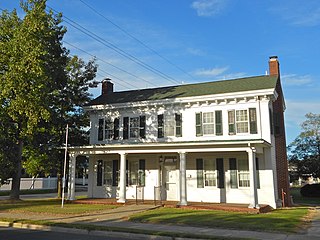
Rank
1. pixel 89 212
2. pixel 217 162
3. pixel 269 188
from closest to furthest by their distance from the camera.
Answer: pixel 89 212
pixel 269 188
pixel 217 162

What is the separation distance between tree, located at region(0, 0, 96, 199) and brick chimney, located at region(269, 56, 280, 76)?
14467 mm

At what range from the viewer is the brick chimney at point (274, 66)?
22250 millimetres

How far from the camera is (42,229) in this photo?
12.5 meters

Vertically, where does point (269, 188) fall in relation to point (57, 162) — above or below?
below

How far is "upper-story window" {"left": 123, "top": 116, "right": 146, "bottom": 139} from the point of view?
22797 mm

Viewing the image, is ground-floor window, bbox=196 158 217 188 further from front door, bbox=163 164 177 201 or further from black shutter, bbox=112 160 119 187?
black shutter, bbox=112 160 119 187

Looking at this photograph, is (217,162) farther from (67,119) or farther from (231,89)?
(67,119)

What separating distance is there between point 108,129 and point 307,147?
24.0 m

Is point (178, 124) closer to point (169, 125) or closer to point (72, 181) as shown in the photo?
point (169, 125)

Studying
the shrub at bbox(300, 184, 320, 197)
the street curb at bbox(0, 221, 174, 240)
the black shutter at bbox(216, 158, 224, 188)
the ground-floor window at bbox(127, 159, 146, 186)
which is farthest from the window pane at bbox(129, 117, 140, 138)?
the shrub at bbox(300, 184, 320, 197)

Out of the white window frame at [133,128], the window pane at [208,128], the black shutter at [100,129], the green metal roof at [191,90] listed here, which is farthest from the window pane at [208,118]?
the black shutter at [100,129]

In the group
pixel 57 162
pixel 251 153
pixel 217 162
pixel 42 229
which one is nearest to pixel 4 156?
pixel 57 162

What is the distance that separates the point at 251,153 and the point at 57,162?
1432cm

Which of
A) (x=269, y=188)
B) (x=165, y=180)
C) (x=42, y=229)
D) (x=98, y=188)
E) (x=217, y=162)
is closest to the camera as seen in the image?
(x=42, y=229)
